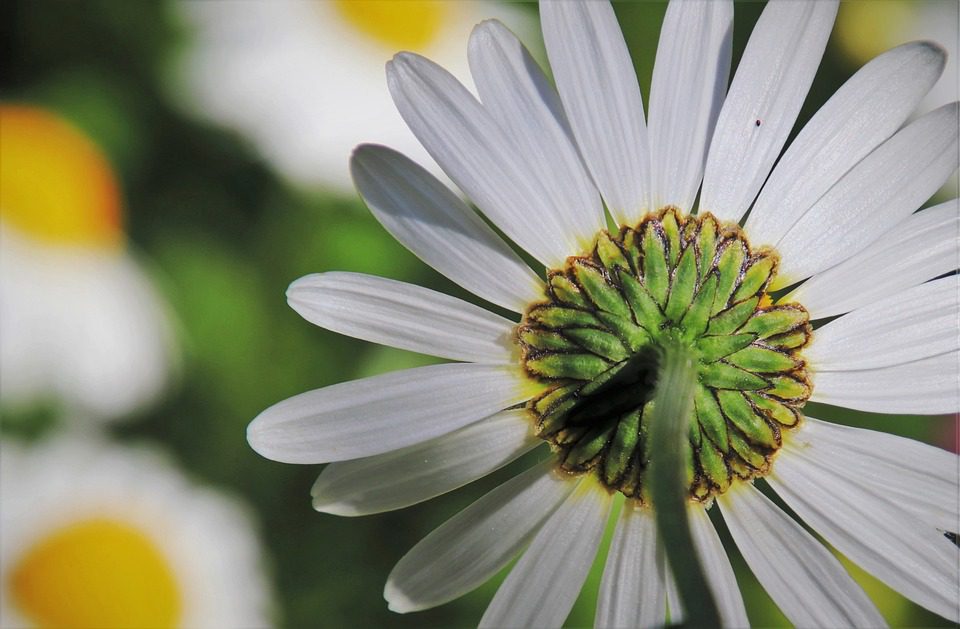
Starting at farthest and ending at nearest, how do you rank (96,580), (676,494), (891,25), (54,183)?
(891,25) → (54,183) → (96,580) → (676,494)

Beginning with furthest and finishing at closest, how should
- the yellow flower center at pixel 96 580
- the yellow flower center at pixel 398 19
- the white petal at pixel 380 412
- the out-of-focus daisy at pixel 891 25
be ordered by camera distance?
the out-of-focus daisy at pixel 891 25, the yellow flower center at pixel 398 19, the yellow flower center at pixel 96 580, the white petal at pixel 380 412

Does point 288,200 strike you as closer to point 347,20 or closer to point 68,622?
point 347,20

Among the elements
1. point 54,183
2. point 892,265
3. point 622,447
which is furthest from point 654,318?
point 54,183

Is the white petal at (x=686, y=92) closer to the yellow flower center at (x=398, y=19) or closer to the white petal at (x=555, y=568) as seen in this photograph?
the white petal at (x=555, y=568)

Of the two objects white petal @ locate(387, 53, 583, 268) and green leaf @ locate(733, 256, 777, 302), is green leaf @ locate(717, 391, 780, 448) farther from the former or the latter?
white petal @ locate(387, 53, 583, 268)

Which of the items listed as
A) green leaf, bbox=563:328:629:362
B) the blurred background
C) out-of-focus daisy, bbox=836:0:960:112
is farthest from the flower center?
out-of-focus daisy, bbox=836:0:960:112

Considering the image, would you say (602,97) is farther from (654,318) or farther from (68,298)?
(68,298)

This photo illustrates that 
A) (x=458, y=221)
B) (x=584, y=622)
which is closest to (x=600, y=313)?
(x=458, y=221)

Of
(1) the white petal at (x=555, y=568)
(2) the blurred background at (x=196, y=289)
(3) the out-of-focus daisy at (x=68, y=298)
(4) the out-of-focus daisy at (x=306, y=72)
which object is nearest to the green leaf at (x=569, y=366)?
(1) the white petal at (x=555, y=568)
